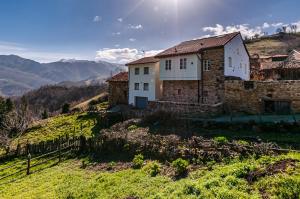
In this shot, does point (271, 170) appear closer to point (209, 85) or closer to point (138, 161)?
point (138, 161)

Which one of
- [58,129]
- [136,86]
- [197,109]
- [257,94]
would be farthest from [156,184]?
[136,86]

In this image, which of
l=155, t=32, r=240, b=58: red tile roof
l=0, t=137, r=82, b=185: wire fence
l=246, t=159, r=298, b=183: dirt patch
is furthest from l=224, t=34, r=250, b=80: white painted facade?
l=246, t=159, r=298, b=183: dirt patch

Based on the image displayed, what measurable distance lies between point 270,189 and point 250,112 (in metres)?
16.4

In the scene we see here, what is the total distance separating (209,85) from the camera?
25.6m

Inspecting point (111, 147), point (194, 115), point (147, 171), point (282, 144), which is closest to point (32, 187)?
point (111, 147)

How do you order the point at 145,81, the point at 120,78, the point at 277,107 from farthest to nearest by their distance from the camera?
the point at 120,78 → the point at 145,81 → the point at 277,107

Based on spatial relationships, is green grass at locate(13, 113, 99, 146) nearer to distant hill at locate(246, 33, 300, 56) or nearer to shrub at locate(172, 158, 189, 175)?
shrub at locate(172, 158, 189, 175)

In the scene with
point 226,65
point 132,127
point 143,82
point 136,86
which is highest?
point 226,65

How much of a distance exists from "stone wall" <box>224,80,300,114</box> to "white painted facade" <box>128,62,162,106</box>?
10.7 m

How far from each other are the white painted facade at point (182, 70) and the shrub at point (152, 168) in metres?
16.4

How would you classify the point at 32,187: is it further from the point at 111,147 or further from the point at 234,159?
the point at 234,159

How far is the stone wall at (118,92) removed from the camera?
38.5 metres

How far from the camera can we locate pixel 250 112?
2234 cm

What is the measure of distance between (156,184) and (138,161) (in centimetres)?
278
